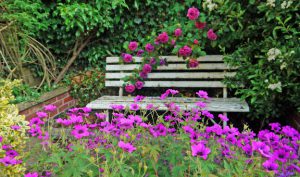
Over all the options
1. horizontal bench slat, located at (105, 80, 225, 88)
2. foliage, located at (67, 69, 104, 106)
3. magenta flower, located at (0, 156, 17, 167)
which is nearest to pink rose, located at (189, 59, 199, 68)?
horizontal bench slat, located at (105, 80, 225, 88)

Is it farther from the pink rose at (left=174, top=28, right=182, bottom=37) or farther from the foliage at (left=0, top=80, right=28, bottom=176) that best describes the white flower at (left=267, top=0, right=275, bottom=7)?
the foliage at (left=0, top=80, right=28, bottom=176)

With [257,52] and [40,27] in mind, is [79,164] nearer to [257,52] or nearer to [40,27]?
[257,52]

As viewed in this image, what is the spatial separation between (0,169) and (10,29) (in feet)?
8.67

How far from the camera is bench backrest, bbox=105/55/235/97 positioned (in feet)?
12.0

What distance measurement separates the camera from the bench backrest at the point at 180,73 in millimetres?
3646

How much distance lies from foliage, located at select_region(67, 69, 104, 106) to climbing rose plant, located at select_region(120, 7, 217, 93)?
0.58 metres

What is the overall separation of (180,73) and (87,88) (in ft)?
4.27

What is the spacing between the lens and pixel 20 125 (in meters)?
1.67

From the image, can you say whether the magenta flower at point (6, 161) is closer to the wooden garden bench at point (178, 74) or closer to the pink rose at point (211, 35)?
the wooden garden bench at point (178, 74)

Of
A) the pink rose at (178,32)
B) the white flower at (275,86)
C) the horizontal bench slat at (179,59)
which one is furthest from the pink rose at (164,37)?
the white flower at (275,86)

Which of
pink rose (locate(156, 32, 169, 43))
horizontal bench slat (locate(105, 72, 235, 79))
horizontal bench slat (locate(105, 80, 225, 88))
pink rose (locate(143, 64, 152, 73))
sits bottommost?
horizontal bench slat (locate(105, 80, 225, 88))

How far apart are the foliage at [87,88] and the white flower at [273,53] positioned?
2244 mm

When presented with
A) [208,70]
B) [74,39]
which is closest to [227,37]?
[208,70]

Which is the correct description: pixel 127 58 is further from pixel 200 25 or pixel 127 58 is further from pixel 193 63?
pixel 200 25
